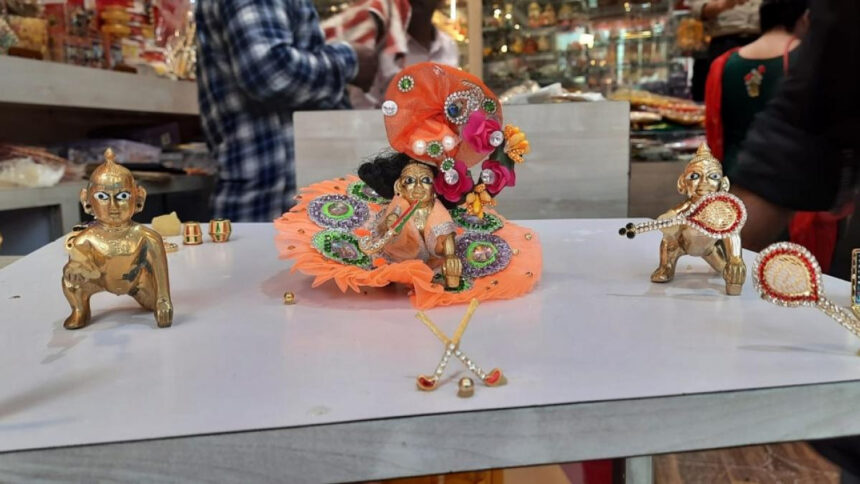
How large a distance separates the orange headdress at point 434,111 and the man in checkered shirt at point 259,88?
944 millimetres

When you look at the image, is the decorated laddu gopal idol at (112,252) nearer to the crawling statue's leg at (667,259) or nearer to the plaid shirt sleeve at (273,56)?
the crawling statue's leg at (667,259)

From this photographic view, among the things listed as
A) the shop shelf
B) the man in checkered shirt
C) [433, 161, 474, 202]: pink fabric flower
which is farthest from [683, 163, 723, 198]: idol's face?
the shop shelf

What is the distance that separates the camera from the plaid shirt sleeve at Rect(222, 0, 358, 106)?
1.49 metres

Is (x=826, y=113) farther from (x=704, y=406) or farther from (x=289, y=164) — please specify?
(x=289, y=164)

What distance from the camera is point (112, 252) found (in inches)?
21.4

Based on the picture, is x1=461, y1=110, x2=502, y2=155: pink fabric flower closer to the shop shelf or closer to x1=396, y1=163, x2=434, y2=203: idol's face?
x1=396, y1=163, x2=434, y2=203: idol's face

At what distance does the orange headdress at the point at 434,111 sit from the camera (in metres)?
0.65

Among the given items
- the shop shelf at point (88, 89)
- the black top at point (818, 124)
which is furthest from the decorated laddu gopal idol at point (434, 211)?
the shop shelf at point (88, 89)

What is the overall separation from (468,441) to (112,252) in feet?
1.14

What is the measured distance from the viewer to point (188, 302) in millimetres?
637

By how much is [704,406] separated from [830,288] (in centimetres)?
36

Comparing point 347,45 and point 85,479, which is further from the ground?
point 347,45

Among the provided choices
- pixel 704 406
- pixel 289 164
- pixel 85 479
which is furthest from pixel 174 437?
pixel 289 164

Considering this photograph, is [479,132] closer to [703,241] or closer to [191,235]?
[703,241]
